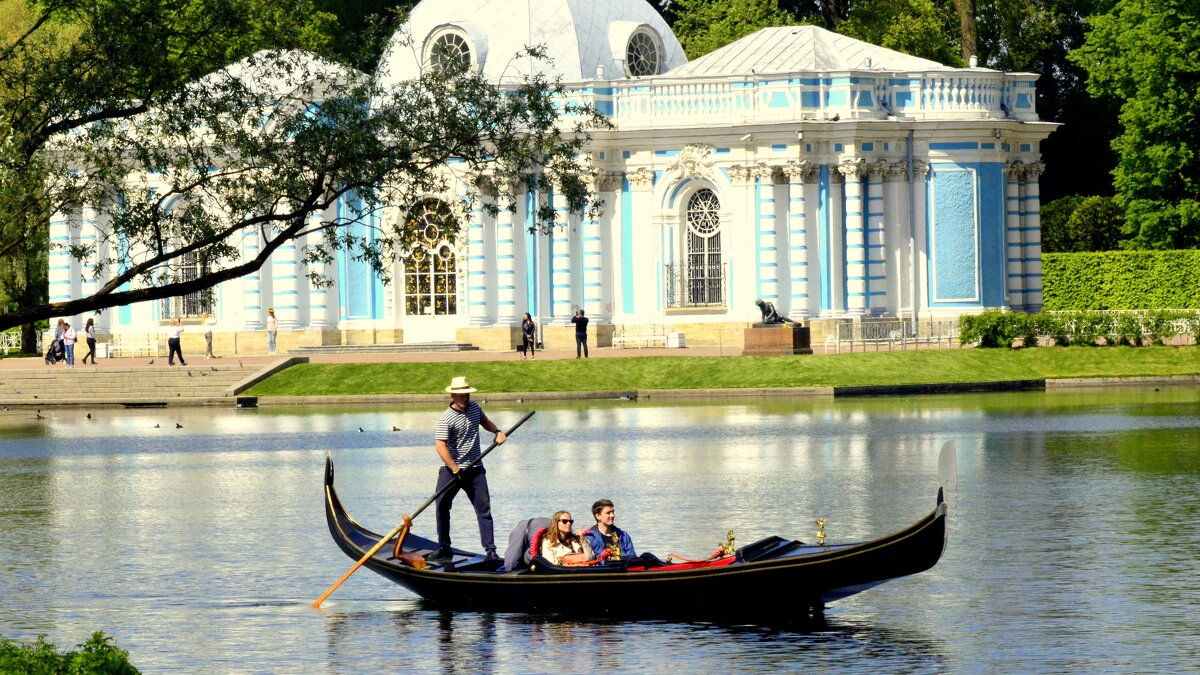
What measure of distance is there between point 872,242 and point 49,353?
1051 inches

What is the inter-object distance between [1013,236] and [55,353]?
3143cm

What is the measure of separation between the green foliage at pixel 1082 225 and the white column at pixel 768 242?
18.0m

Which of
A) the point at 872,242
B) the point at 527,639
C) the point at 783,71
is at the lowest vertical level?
the point at 527,639

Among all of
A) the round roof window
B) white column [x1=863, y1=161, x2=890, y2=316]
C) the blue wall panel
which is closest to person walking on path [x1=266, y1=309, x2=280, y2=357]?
the round roof window

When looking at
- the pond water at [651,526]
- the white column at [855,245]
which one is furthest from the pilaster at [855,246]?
the pond water at [651,526]

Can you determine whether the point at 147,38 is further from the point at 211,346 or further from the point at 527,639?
the point at 211,346

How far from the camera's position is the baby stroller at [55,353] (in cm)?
6649

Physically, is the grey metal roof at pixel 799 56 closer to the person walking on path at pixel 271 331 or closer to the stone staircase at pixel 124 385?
the person walking on path at pixel 271 331

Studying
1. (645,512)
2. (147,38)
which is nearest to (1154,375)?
(645,512)

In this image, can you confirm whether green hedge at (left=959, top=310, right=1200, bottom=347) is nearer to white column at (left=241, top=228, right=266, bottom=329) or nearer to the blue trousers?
white column at (left=241, top=228, right=266, bottom=329)

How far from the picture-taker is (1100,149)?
85250 mm

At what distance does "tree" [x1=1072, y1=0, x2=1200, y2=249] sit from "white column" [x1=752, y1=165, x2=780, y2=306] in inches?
608

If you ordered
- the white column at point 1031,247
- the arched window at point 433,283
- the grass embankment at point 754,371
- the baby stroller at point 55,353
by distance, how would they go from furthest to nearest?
the arched window at point 433,283
the white column at point 1031,247
the baby stroller at point 55,353
the grass embankment at point 754,371

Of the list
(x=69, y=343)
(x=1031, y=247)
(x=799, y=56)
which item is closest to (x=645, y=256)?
(x=799, y=56)
